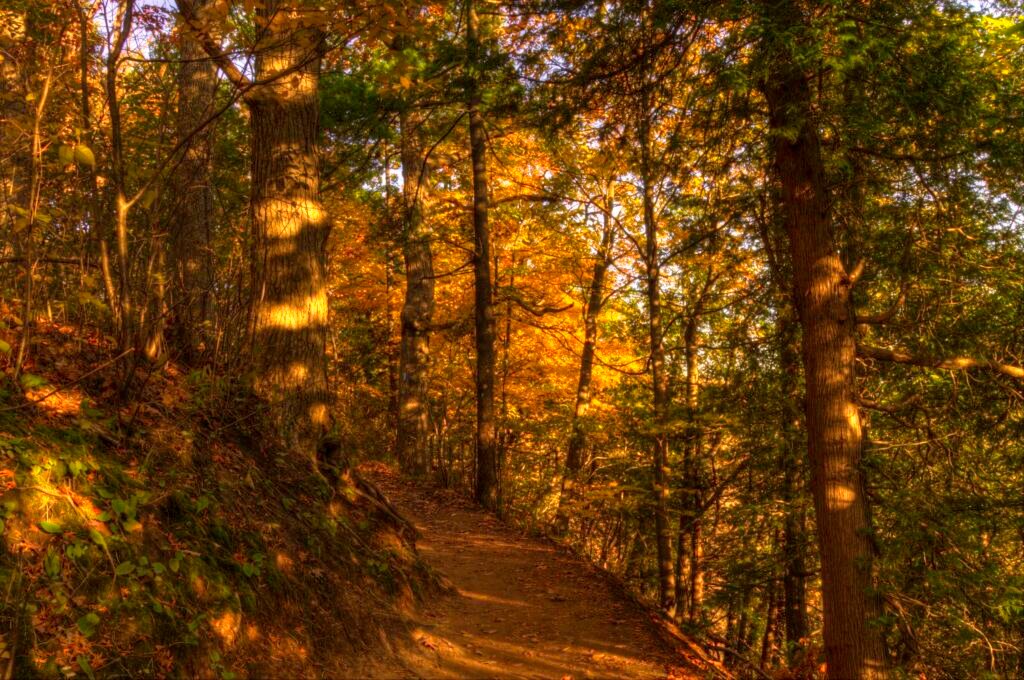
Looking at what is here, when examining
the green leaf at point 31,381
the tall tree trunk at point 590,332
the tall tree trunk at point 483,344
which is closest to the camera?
the green leaf at point 31,381

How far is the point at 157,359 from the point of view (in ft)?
16.0

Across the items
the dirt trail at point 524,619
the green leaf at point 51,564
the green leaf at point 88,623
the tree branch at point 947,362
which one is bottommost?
the dirt trail at point 524,619

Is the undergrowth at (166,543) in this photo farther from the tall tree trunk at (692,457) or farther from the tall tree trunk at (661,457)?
the tall tree trunk at (692,457)

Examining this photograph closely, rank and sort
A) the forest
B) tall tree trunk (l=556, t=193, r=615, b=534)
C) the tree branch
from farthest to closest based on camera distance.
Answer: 1. tall tree trunk (l=556, t=193, r=615, b=534)
2. the tree branch
3. the forest

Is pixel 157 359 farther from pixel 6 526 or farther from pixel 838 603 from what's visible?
pixel 838 603

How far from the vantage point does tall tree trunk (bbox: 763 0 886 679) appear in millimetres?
6066

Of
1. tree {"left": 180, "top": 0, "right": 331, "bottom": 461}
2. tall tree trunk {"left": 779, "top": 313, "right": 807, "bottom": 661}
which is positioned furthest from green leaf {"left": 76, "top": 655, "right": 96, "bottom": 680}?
tall tree trunk {"left": 779, "top": 313, "right": 807, "bottom": 661}

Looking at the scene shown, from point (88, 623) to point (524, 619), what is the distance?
5.14 m

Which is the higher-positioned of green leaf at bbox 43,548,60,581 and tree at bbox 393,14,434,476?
tree at bbox 393,14,434,476

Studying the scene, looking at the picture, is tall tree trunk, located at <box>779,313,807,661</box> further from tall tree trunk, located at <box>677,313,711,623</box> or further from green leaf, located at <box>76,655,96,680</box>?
green leaf, located at <box>76,655,96,680</box>

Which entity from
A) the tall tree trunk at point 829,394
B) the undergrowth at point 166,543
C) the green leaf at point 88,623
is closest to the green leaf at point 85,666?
the undergrowth at point 166,543

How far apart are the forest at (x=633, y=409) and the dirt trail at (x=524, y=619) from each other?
0.18 feet

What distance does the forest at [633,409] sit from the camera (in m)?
3.96

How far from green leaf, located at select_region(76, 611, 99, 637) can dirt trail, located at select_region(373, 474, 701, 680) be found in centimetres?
280
